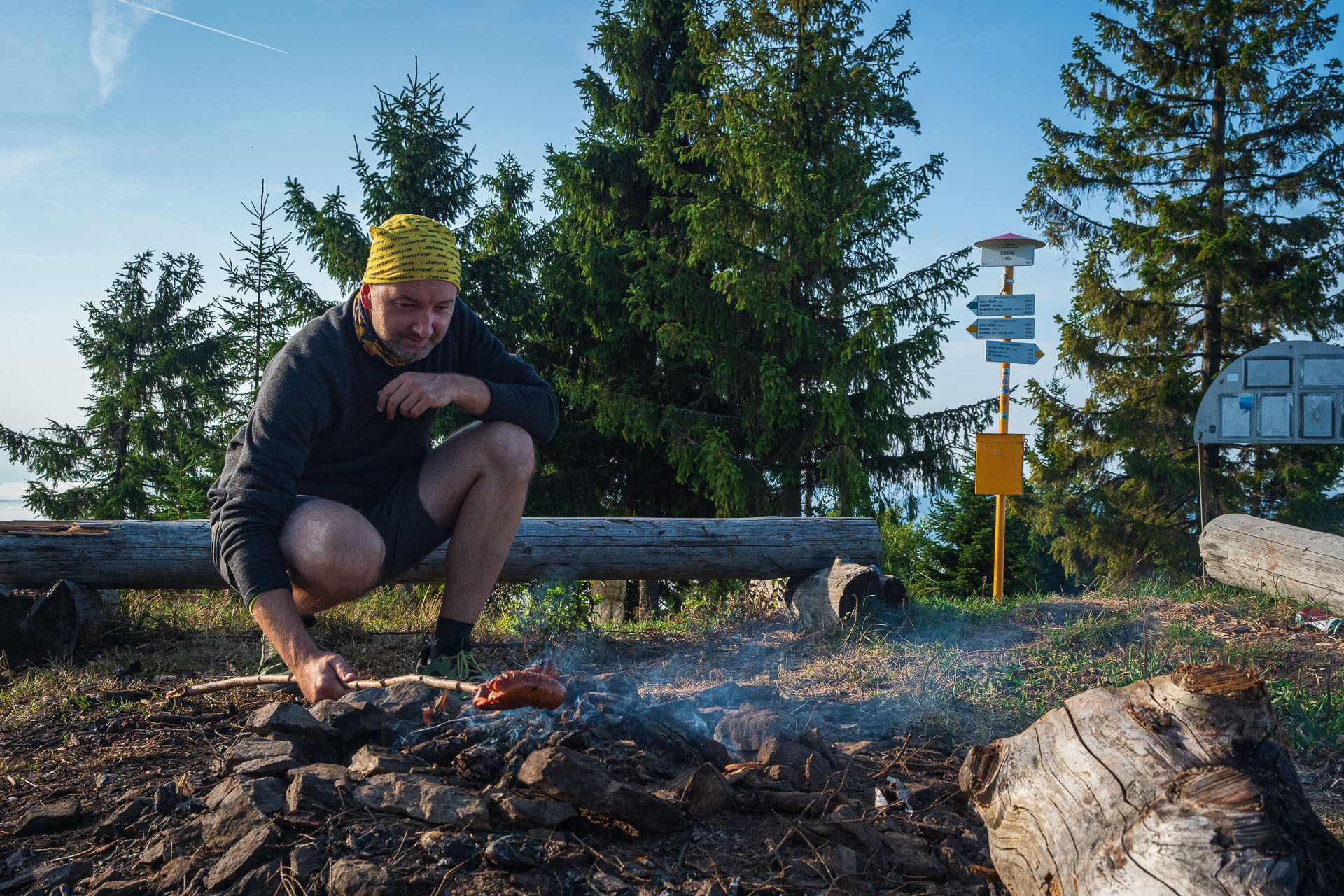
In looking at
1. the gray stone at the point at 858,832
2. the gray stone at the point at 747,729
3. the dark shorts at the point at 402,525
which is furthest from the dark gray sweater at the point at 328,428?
the gray stone at the point at 858,832

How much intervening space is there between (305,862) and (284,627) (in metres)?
0.88

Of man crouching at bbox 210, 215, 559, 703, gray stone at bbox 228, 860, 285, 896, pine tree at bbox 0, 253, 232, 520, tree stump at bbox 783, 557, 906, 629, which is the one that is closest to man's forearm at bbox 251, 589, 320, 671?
man crouching at bbox 210, 215, 559, 703

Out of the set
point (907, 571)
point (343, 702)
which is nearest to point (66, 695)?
point (343, 702)

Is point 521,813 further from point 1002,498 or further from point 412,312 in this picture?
point 1002,498

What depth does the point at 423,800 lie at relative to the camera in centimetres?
187

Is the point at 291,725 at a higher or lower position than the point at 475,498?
lower

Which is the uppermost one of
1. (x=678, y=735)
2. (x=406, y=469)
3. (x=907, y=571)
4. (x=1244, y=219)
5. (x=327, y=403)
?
(x=1244, y=219)

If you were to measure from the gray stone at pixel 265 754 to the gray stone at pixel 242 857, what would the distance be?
30 centimetres

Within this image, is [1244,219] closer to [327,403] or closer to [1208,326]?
[1208,326]

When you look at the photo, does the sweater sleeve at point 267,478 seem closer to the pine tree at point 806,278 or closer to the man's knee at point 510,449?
the man's knee at point 510,449

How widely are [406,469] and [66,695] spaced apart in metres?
1.60

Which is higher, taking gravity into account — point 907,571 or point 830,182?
point 830,182

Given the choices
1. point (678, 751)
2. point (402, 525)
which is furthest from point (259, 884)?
point (402, 525)

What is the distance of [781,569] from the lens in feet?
18.1
